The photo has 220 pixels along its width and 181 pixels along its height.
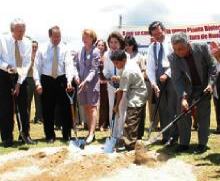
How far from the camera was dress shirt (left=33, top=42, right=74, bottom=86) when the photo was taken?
10.3 meters

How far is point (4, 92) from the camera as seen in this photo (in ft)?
32.9

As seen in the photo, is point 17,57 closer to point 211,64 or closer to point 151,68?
point 151,68

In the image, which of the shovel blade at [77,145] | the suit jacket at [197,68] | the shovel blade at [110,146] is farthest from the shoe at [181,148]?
the shovel blade at [77,145]

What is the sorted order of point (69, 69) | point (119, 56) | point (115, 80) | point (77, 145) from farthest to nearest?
point (69, 69) → point (115, 80) → point (77, 145) → point (119, 56)

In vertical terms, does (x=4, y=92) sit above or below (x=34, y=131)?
above

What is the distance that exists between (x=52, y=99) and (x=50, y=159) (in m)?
2.42

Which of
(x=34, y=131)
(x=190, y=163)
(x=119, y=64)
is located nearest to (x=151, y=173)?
(x=190, y=163)

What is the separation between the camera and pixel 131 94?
922cm

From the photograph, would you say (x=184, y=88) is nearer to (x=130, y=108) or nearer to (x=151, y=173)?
(x=130, y=108)

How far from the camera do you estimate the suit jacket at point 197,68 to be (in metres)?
8.28

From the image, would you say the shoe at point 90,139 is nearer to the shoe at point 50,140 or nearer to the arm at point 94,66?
the shoe at point 50,140

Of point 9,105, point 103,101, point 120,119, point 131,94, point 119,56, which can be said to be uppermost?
point 119,56

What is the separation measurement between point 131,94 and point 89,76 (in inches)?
53.2

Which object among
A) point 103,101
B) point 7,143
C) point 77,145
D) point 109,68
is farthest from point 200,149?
point 103,101
